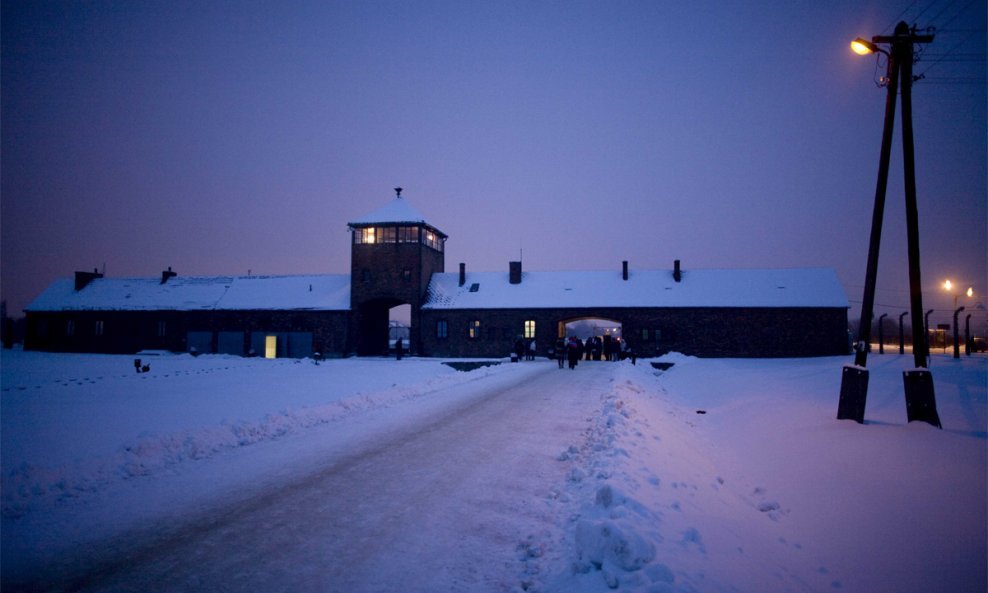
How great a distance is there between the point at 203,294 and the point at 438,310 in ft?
69.4

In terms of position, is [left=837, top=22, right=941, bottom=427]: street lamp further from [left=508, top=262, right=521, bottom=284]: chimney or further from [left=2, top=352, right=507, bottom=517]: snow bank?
[left=508, top=262, right=521, bottom=284]: chimney

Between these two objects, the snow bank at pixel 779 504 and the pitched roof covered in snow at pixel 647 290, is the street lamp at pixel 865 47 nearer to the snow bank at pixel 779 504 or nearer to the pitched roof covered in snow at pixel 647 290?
the snow bank at pixel 779 504

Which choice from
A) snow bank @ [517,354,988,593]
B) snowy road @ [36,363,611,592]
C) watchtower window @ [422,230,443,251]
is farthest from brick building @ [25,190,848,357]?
snowy road @ [36,363,611,592]

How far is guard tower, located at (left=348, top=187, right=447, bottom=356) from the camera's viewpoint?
41.5 m

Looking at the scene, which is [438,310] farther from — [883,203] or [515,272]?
[883,203]

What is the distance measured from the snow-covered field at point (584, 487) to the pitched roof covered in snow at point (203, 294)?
29576mm

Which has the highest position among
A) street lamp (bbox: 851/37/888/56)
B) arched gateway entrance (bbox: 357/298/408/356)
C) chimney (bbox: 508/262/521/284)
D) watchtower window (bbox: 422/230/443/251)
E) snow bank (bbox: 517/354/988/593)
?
watchtower window (bbox: 422/230/443/251)

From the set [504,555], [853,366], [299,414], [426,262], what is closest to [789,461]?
[853,366]

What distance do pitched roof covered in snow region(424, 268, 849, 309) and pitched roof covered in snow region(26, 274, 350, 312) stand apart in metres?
9.20

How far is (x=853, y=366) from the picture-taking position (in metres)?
10.5

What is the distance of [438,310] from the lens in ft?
137

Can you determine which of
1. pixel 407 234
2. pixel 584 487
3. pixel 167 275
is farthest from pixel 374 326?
pixel 584 487

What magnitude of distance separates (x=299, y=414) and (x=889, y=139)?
538 inches

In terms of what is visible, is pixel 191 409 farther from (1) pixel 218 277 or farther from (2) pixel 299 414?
(1) pixel 218 277
